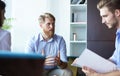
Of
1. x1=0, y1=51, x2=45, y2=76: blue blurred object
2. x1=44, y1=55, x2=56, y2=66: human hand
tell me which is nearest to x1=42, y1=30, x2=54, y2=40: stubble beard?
x1=44, y1=55, x2=56, y2=66: human hand

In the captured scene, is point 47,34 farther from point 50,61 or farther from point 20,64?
point 20,64

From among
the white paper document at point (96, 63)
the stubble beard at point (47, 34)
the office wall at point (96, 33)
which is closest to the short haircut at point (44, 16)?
the stubble beard at point (47, 34)

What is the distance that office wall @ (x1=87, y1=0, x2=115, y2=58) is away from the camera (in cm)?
444

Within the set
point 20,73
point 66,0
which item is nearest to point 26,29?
point 66,0

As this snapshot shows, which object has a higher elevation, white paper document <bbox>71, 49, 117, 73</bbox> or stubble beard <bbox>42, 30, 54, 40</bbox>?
stubble beard <bbox>42, 30, 54, 40</bbox>

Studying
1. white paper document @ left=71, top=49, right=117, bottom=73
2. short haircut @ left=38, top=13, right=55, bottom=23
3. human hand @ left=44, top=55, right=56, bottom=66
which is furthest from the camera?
short haircut @ left=38, top=13, right=55, bottom=23

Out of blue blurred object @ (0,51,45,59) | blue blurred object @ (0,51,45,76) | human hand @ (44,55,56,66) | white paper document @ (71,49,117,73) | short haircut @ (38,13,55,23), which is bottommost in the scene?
human hand @ (44,55,56,66)

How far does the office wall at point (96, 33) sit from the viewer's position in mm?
4438

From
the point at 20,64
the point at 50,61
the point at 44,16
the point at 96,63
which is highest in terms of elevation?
the point at 44,16

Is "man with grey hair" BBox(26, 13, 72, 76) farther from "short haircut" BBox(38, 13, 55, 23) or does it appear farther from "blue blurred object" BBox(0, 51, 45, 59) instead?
"blue blurred object" BBox(0, 51, 45, 59)

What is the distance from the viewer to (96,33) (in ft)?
14.7

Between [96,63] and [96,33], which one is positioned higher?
[96,33]

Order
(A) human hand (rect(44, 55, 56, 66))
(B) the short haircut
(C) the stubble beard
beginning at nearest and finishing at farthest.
Answer: (A) human hand (rect(44, 55, 56, 66)) → (C) the stubble beard → (B) the short haircut

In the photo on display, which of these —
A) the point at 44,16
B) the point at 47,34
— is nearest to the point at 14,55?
the point at 47,34
